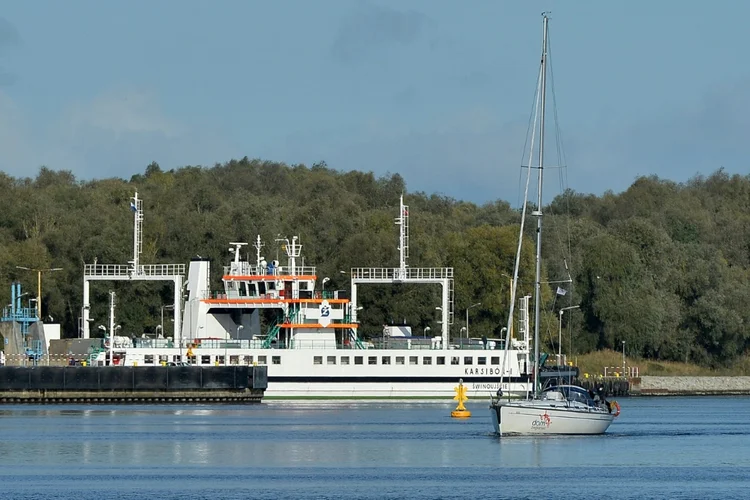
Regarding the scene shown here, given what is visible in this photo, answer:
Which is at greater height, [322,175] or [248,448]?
[322,175]

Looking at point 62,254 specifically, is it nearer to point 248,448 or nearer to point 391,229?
point 391,229

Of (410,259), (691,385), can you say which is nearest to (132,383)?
(410,259)

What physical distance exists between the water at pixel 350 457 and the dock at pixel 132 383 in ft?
16.7

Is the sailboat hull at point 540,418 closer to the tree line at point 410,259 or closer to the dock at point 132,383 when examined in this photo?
the dock at point 132,383

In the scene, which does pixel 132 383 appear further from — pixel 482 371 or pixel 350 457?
pixel 350 457

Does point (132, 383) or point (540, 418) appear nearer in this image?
point (540, 418)

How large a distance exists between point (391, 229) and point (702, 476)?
67126mm

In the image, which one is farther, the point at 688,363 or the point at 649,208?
the point at 649,208

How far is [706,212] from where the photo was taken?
468 ft

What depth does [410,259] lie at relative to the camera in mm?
108688

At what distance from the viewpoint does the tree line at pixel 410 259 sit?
10862 centimetres

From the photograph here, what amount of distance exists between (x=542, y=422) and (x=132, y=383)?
31988mm

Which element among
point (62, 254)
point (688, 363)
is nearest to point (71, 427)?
point (62, 254)

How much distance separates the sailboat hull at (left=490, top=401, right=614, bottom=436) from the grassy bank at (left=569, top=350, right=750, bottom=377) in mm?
50488
